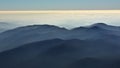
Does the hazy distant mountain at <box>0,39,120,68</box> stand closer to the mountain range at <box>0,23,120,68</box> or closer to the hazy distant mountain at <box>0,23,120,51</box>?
the mountain range at <box>0,23,120,68</box>

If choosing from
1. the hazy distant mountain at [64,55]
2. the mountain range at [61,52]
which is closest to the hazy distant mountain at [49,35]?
the mountain range at [61,52]

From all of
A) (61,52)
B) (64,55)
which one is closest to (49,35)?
(61,52)

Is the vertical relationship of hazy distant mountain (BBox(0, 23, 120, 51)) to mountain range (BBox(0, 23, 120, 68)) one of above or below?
below

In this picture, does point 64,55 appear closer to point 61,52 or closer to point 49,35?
point 61,52

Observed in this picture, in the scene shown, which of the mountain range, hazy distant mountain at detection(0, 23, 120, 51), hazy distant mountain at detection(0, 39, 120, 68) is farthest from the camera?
hazy distant mountain at detection(0, 23, 120, 51)

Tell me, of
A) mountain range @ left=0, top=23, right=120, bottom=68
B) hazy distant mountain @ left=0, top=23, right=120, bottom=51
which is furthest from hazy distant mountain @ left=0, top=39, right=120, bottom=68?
hazy distant mountain @ left=0, top=23, right=120, bottom=51

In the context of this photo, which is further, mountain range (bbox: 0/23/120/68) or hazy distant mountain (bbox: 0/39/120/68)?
mountain range (bbox: 0/23/120/68)

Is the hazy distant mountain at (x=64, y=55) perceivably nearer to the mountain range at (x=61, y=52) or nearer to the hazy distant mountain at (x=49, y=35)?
the mountain range at (x=61, y=52)

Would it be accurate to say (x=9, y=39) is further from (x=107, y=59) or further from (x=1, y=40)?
(x=107, y=59)

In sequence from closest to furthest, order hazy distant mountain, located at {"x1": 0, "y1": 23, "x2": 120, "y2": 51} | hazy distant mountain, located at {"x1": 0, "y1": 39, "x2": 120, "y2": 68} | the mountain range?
1. hazy distant mountain, located at {"x1": 0, "y1": 39, "x2": 120, "y2": 68}
2. the mountain range
3. hazy distant mountain, located at {"x1": 0, "y1": 23, "x2": 120, "y2": 51}
